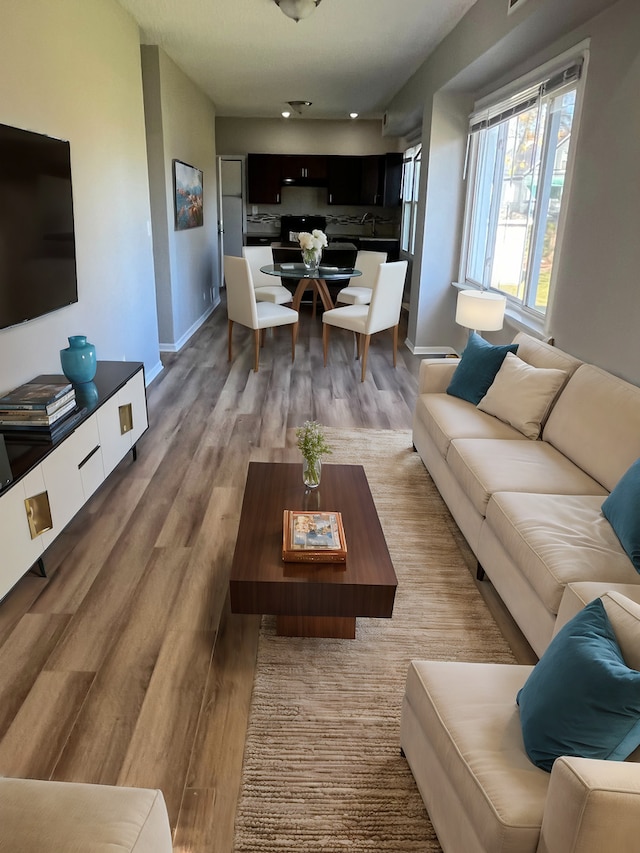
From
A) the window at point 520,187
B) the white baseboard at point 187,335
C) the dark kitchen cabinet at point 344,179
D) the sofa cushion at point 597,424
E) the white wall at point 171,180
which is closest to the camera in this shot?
the sofa cushion at point 597,424

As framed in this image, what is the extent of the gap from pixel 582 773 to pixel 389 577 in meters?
1.03

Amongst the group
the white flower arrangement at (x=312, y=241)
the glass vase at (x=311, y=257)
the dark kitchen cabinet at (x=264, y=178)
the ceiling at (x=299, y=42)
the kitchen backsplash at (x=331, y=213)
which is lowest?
the glass vase at (x=311, y=257)

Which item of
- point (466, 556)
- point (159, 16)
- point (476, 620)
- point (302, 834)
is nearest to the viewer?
point (302, 834)

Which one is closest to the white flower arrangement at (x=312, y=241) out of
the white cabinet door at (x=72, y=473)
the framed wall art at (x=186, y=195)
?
the framed wall art at (x=186, y=195)

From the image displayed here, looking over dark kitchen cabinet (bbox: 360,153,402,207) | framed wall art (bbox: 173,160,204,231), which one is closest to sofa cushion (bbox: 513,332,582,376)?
framed wall art (bbox: 173,160,204,231)

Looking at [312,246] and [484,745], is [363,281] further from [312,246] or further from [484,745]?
[484,745]

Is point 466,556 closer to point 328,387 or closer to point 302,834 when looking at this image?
point 302,834

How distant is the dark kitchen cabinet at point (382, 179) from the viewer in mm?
9328

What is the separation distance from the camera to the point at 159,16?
178 inches

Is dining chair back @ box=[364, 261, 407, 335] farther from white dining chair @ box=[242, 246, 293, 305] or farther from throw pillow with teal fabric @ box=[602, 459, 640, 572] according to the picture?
throw pillow with teal fabric @ box=[602, 459, 640, 572]

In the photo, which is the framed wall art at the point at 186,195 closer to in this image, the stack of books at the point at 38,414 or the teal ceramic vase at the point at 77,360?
the teal ceramic vase at the point at 77,360

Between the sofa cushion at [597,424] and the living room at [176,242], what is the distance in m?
0.28

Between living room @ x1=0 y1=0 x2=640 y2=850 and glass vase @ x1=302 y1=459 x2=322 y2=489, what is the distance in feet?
1.88

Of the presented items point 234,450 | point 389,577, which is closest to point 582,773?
point 389,577
